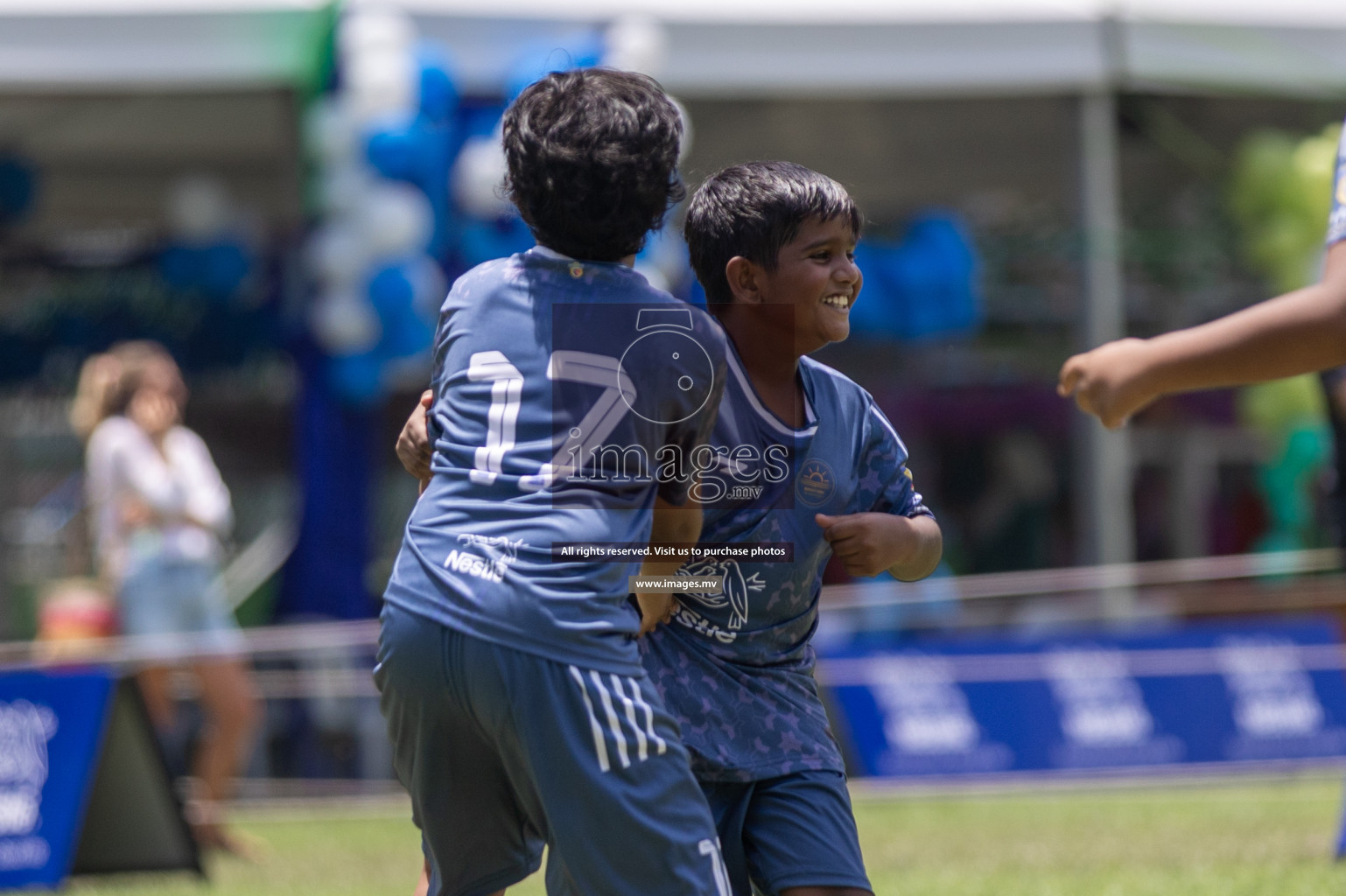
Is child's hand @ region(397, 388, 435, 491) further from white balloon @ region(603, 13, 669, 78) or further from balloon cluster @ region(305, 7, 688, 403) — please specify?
white balloon @ region(603, 13, 669, 78)

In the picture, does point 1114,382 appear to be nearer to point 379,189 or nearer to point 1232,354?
point 1232,354

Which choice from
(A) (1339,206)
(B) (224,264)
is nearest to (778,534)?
(A) (1339,206)

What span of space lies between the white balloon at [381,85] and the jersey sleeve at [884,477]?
5.78 m

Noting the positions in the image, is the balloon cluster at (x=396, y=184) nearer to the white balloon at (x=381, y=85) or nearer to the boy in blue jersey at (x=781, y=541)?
the white balloon at (x=381, y=85)

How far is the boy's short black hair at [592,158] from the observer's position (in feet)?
7.18

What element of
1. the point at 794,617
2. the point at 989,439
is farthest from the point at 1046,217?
the point at 794,617

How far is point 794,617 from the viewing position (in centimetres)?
266

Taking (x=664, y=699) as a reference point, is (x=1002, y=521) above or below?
below

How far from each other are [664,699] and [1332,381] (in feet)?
10.4

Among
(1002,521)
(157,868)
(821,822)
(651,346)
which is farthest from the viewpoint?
(1002,521)

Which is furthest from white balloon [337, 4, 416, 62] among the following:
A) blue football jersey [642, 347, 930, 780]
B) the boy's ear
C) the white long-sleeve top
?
blue football jersey [642, 347, 930, 780]

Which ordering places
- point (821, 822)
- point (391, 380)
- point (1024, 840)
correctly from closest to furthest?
1. point (821, 822)
2. point (1024, 840)
3. point (391, 380)

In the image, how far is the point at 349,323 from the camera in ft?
27.2

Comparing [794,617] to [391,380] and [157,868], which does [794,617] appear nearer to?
[157,868]
